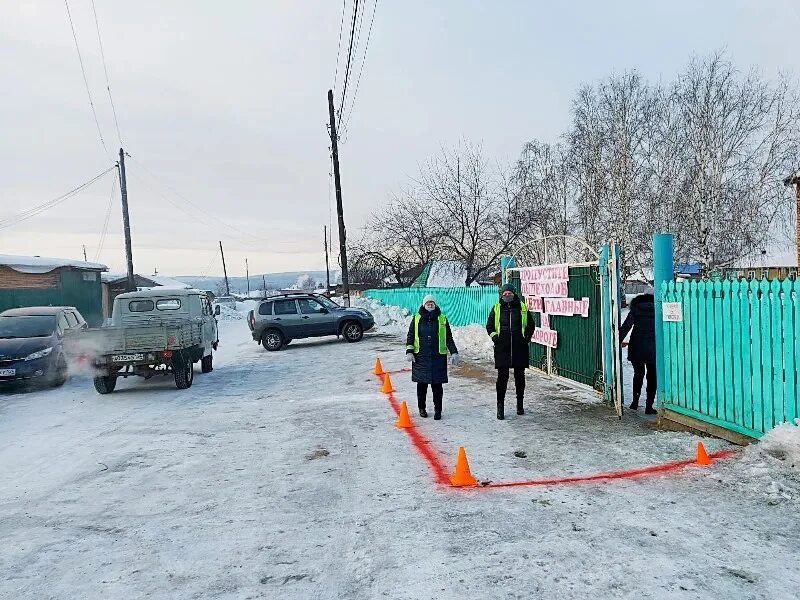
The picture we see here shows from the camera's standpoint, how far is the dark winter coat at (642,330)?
24.1 feet

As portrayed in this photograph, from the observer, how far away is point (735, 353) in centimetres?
555

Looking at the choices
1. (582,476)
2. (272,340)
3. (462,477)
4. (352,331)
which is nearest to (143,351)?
(462,477)

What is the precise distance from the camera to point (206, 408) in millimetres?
9188

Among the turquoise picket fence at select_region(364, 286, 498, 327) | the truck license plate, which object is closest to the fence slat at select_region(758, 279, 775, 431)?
the truck license plate

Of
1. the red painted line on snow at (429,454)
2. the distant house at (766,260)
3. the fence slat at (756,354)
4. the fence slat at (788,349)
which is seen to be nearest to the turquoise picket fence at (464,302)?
the red painted line on snow at (429,454)

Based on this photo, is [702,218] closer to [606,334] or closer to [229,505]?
[606,334]

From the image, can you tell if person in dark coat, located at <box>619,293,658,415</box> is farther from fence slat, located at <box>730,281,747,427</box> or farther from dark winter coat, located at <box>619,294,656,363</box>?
fence slat, located at <box>730,281,747,427</box>

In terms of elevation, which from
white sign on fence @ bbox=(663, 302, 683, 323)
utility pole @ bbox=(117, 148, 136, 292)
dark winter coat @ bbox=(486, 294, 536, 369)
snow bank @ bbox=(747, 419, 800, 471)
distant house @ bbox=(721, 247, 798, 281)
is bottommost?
snow bank @ bbox=(747, 419, 800, 471)

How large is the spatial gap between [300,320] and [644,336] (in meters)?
13.3

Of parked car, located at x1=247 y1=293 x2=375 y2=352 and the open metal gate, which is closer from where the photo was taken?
the open metal gate

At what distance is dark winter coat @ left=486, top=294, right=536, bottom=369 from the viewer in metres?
7.55

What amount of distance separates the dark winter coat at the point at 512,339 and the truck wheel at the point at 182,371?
6.24 meters

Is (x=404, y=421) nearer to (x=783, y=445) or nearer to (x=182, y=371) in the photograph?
(x=783, y=445)

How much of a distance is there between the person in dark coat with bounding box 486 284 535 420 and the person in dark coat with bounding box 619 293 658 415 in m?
1.24
